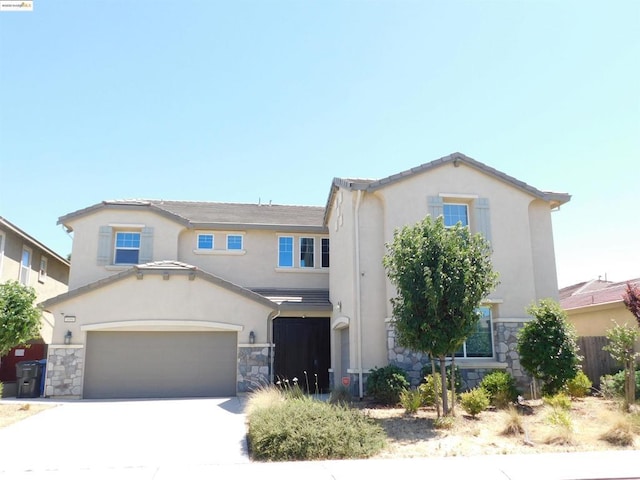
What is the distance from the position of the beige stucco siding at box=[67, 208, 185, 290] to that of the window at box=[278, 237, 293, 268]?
3.96 m

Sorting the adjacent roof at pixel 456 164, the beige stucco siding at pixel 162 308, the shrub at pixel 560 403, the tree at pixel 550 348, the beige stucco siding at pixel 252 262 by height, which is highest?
the adjacent roof at pixel 456 164

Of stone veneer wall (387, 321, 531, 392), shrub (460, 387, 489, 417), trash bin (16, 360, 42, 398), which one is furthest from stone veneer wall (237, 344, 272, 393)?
shrub (460, 387, 489, 417)

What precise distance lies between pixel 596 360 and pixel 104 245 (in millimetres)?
18031

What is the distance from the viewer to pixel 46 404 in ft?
48.0

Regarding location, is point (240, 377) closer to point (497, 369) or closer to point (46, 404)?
point (46, 404)

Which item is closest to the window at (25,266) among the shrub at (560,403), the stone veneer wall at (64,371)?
the stone veneer wall at (64,371)

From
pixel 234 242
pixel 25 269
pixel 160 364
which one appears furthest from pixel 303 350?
pixel 25 269

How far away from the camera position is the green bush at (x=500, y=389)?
1318 cm

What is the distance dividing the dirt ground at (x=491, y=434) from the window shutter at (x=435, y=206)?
629 cm

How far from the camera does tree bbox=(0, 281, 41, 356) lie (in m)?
14.5

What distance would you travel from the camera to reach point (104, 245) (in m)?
20.2

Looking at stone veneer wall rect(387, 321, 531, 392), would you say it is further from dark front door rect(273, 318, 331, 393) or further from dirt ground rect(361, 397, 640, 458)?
dark front door rect(273, 318, 331, 393)

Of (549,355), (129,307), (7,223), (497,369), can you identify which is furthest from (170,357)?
(549,355)

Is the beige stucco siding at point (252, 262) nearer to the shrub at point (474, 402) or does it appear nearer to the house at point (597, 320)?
the house at point (597, 320)
